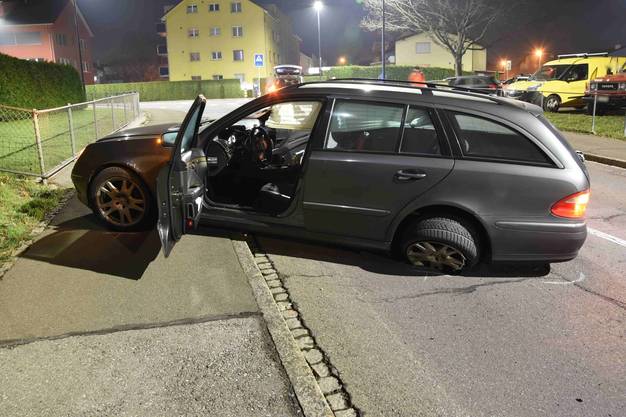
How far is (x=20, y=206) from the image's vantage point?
6445 mm

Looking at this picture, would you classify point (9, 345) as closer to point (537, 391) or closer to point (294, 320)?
point (294, 320)

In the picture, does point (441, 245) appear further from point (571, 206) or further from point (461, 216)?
point (571, 206)

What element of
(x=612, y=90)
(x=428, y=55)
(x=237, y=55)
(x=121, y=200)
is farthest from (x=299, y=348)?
(x=237, y=55)

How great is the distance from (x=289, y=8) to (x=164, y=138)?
80247 mm

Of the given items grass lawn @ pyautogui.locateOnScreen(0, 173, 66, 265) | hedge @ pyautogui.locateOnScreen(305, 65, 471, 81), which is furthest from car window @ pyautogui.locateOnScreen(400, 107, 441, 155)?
hedge @ pyautogui.locateOnScreen(305, 65, 471, 81)

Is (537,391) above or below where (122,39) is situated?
below

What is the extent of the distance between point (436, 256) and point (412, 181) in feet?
2.27

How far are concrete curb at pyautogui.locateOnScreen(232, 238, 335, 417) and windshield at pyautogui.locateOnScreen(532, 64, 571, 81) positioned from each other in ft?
68.4

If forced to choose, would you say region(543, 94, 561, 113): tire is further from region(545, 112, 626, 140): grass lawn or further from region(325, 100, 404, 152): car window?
region(325, 100, 404, 152): car window

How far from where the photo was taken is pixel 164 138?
5.50 metres

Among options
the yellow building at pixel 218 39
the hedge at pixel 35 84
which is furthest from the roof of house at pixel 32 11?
the hedge at pixel 35 84

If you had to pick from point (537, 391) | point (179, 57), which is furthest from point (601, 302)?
point (179, 57)

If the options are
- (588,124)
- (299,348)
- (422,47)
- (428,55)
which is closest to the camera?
(299,348)

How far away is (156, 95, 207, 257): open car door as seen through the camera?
4145 mm
